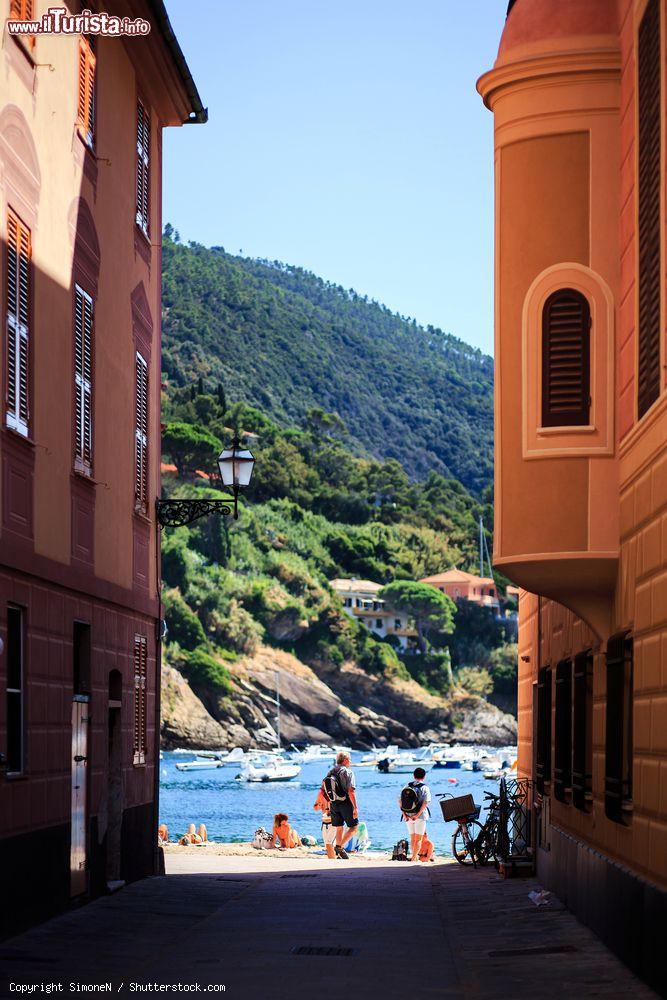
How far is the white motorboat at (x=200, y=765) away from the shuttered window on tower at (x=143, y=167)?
118m

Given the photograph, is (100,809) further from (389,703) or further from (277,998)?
(389,703)

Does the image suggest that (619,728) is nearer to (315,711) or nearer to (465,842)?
(465,842)

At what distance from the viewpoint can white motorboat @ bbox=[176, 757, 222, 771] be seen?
13700 centimetres

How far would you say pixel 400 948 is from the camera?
13758mm

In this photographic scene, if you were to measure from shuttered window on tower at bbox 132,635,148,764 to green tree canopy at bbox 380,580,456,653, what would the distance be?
152m

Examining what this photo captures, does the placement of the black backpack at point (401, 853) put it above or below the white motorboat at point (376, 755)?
above

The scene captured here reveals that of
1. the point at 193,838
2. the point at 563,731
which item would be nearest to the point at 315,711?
the point at 193,838

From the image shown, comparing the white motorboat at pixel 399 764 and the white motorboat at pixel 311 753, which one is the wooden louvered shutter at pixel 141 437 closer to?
the white motorboat at pixel 399 764

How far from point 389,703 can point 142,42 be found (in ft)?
486

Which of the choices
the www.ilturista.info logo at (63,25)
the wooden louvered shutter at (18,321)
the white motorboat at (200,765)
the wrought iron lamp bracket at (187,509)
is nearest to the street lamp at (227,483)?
the wrought iron lamp bracket at (187,509)

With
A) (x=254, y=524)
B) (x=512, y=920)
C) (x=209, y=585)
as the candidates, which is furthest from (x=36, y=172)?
(x=254, y=524)

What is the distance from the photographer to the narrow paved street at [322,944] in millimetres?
11703

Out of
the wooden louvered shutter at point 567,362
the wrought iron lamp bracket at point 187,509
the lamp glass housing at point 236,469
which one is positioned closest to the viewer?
the wooden louvered shutter at point 567,362

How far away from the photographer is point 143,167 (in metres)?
21.5
